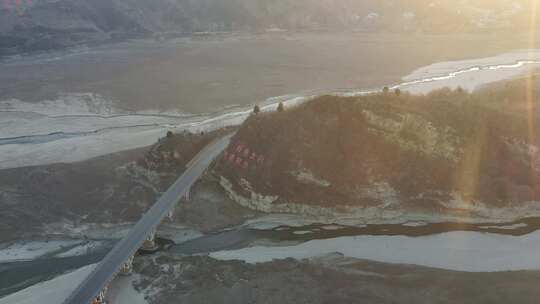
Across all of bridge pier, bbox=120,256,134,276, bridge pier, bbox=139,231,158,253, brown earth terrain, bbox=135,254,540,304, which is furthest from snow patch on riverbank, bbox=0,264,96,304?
brown earth terrain, bbox=135,254,540,304

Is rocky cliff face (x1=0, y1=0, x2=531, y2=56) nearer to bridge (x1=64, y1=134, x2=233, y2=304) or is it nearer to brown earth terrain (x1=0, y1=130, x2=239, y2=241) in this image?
brown earth terrain (x1=0, y1=130, x2=239, y2=241)

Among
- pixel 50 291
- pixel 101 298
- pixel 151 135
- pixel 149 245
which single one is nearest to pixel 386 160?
pixel 149 245

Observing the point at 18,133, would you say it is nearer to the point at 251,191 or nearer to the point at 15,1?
the point at 251,191

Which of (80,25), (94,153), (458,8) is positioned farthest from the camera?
(458,8)

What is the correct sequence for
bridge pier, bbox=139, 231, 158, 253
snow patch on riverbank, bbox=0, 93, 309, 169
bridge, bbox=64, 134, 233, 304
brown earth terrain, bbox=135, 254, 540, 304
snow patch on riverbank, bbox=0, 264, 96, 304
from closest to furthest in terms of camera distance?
bridge, bbox=64, 134, 233, 304
brown earth terrain, bbox=135, 254, 540, 304
snow patch on riverbank, bbox=0, 264, 96, 304
bridge pier, bbox=139, 231, 158, 253
snow patch on riverbank, bbox=0, 93, 309, 169

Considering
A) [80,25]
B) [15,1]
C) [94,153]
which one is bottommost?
[94,153]

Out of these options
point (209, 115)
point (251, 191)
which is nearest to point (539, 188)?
point (251, 191)

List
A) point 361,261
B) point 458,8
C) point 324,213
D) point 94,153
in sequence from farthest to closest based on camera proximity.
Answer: point 458,8
point 94,153
point 324,213
point 361,261

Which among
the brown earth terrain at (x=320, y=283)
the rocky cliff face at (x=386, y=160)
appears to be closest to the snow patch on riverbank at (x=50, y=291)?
the brown earth terrain at (x=320, y=283)
